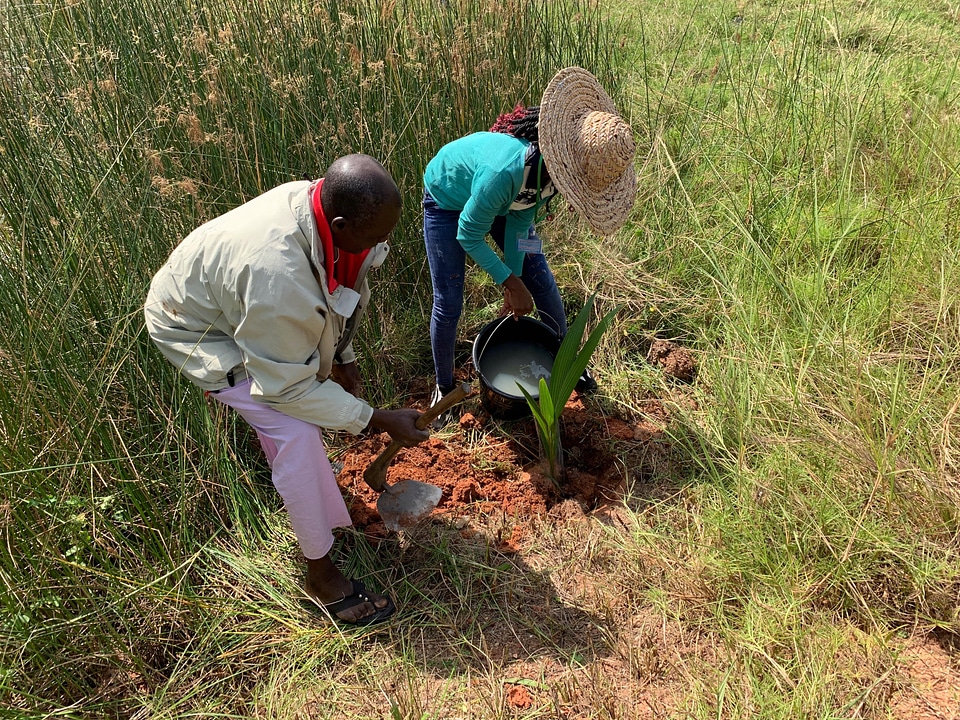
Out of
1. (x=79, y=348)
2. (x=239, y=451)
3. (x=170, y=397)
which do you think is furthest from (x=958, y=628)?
(x=79, y=348)

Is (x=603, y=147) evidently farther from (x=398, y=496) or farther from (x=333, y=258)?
(x=398, y=496)

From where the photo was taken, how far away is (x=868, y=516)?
194 centimetres

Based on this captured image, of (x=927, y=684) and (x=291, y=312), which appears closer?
(x=291, y=312)

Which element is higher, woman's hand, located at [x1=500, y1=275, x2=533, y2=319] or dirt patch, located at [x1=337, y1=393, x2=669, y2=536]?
woman's hand, located at [x1=500, y1=275, x2=533, y2=319]

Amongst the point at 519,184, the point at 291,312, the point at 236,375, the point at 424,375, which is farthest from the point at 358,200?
the point at 424,375

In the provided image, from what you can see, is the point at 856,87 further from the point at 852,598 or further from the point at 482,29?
the point at 852,598

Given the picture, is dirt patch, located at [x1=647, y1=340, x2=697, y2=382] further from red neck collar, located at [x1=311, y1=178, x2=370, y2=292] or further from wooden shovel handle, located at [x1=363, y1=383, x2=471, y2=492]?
red neck collar, located at [x1=311, y1=178, x2=370, y2=292]

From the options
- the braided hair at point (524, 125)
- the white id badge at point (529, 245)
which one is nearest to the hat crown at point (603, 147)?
the braided hair at point (524, 125)

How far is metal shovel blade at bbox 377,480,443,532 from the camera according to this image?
7.75 ft

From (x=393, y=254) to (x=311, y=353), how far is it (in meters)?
1.44

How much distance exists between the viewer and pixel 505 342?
9.29 feet

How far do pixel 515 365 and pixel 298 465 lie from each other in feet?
3.89

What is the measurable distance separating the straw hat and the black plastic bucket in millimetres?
627

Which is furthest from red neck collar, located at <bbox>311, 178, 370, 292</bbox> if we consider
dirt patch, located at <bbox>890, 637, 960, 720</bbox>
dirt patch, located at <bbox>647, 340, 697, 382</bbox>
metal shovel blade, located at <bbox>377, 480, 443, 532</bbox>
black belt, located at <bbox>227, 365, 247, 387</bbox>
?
dirt patch, located at <bbox>890, 637, 960, 720</bbox>
